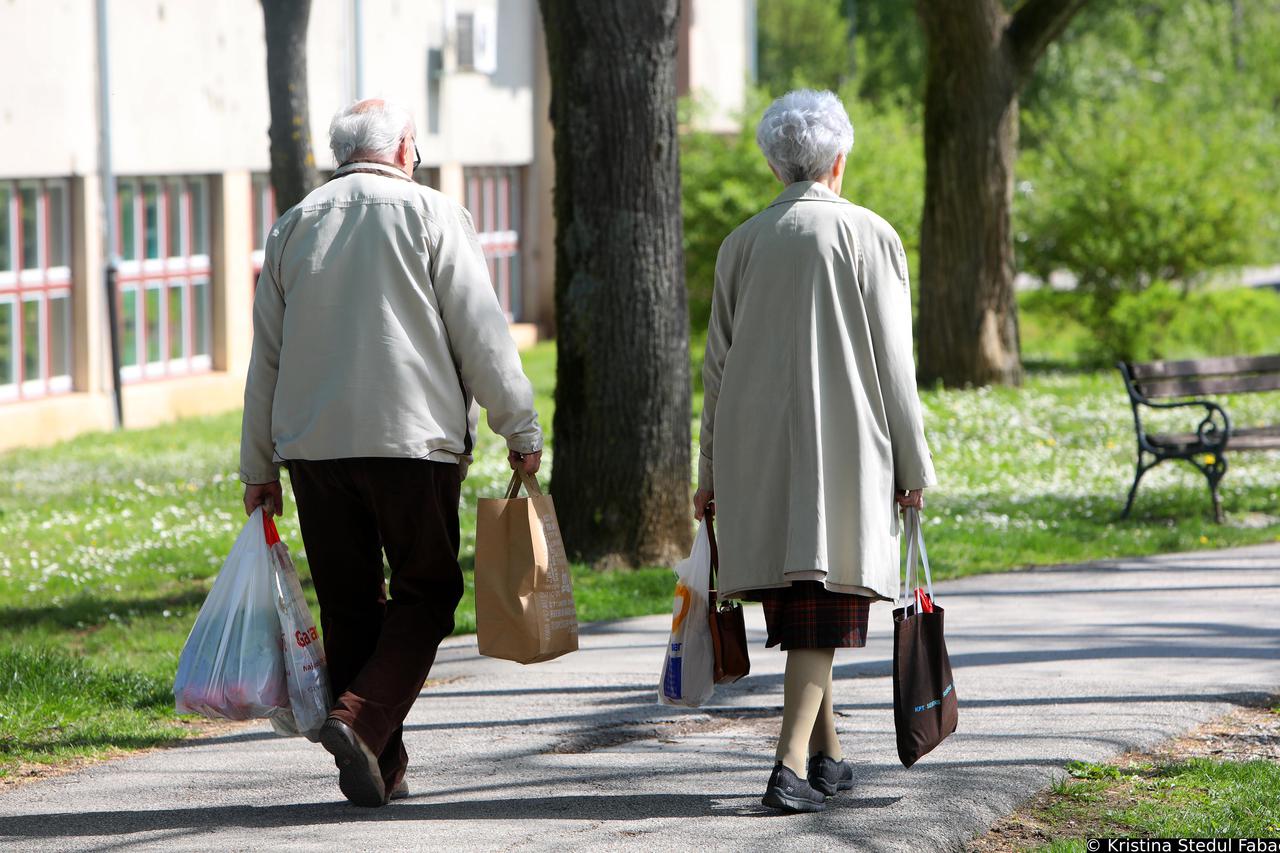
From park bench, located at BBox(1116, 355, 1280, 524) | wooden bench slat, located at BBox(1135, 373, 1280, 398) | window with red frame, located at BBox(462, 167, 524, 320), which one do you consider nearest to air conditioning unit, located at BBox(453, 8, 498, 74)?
window with red frame, located at BBox(462, 167, 524, 320)

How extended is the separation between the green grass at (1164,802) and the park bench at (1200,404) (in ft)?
18.8

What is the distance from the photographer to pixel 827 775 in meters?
4.74

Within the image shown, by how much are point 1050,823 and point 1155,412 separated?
43.4ft

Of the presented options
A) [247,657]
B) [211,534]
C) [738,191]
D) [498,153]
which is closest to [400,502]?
[247,657]

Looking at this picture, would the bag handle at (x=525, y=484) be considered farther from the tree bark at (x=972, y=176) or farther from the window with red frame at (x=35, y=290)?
the tree bark at (x=972, y=176)

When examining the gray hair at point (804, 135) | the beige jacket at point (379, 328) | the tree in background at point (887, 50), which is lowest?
the beige jacket at point (379, 328)

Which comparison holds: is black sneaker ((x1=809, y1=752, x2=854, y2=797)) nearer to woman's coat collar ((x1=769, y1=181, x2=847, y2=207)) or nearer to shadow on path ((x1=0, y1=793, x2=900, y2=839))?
shadow on path ((x1=0, y1=793, x2=900, y2=839))

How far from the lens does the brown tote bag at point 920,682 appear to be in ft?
14.9

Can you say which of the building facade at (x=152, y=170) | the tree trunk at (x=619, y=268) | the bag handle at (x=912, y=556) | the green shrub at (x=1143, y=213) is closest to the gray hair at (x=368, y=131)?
the bag handle at (x=912, y=556)

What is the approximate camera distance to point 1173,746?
17.5 feet

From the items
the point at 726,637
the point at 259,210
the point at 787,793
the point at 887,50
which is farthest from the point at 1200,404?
the point at 887,50

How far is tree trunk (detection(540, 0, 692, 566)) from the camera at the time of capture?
8.51 metres

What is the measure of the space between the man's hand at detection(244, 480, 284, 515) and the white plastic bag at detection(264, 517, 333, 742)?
0.16 feet

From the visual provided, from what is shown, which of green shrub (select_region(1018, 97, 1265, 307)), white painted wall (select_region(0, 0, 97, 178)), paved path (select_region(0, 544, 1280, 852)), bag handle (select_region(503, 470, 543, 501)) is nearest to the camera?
paved path (select_region(0, 544, 1280, 852))
